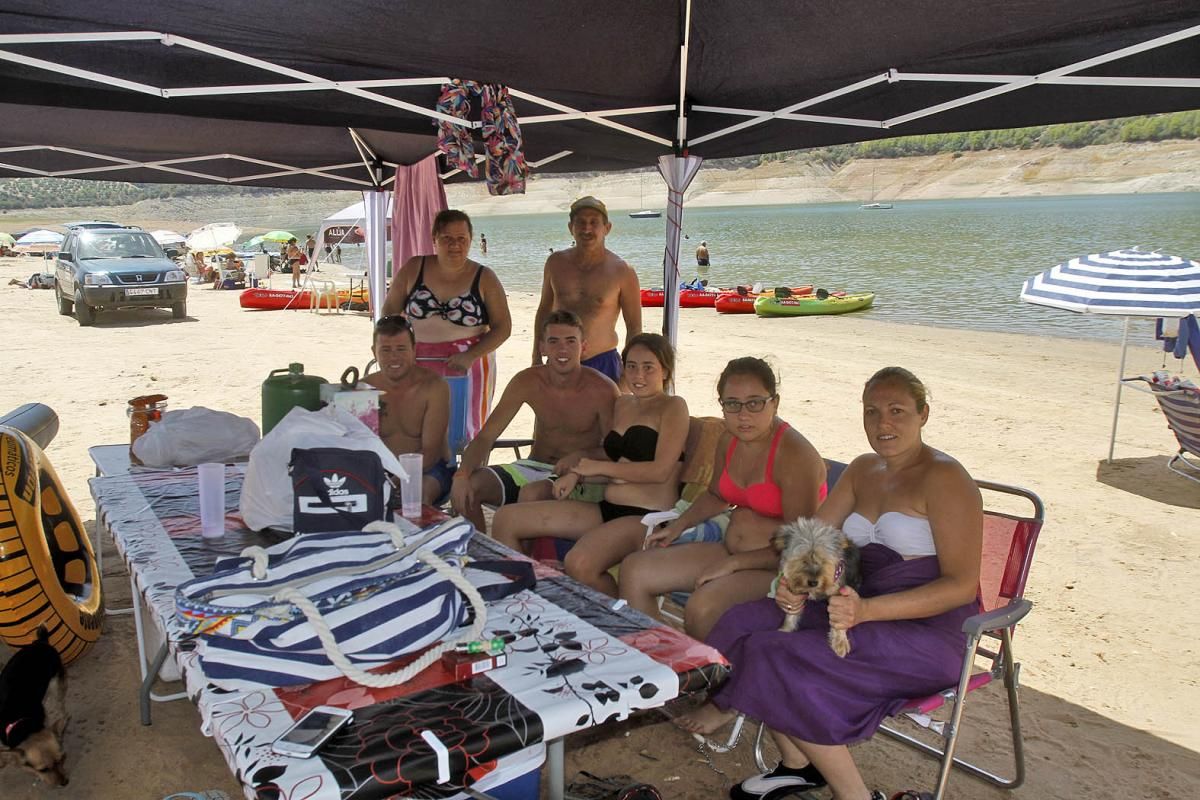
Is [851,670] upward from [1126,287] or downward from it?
downward

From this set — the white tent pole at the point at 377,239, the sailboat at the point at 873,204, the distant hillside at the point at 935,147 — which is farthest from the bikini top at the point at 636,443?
the sailboat at the point at 873,204

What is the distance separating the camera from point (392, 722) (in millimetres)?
1336

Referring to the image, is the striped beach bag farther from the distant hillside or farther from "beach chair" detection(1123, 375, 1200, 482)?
the distant hillside

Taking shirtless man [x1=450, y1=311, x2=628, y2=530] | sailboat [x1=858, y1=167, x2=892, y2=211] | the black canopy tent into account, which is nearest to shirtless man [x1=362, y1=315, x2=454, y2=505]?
shirtless man [x1=450, y1=311, x2=628, y2=530]

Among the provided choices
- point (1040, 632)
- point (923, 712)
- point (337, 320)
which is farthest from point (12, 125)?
point (337, 320)

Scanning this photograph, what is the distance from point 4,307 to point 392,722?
17334 millimetres

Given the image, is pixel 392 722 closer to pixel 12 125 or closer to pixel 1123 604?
pixel 1123 604

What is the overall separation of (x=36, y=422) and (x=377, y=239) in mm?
3536

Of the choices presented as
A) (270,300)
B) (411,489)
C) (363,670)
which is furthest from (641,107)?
(270,300)

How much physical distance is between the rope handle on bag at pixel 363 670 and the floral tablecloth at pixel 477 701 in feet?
0.10

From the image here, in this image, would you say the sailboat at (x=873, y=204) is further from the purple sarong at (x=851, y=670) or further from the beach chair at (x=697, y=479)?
the purple sarong at (x=851, y=670)

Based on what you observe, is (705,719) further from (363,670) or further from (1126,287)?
(1126,287)

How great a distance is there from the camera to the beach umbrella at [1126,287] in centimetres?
528

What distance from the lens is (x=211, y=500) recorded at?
2271 millimetres
